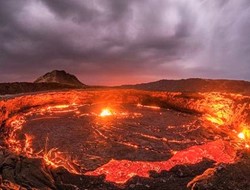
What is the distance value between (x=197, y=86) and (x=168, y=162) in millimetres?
3873

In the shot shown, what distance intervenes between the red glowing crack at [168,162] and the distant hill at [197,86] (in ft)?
6.87

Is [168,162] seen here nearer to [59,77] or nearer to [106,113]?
[106,113]

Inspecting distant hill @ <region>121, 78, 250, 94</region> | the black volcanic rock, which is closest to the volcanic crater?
distant hill @ <region>121, 78, 250, 94</region>

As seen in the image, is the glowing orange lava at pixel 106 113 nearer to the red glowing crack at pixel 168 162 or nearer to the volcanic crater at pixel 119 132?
the volcanic crater at pixel 119 132

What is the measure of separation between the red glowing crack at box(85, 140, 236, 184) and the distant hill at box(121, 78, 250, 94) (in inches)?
82.4

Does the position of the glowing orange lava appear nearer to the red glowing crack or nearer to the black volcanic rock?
the red glowing crack

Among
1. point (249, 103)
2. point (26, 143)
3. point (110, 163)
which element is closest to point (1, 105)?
point (26, 143)

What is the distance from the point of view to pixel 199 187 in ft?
17.6

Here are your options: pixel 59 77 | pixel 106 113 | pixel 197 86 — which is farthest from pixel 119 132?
pixel 59 77

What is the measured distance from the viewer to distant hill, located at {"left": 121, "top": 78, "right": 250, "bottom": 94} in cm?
934

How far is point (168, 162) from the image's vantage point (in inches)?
263

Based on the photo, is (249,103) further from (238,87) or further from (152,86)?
(152,86)

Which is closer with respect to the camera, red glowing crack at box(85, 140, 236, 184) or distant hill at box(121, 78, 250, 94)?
red glowing crack at box(85, 140, 236, 184)

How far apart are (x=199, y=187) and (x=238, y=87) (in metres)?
4.66
